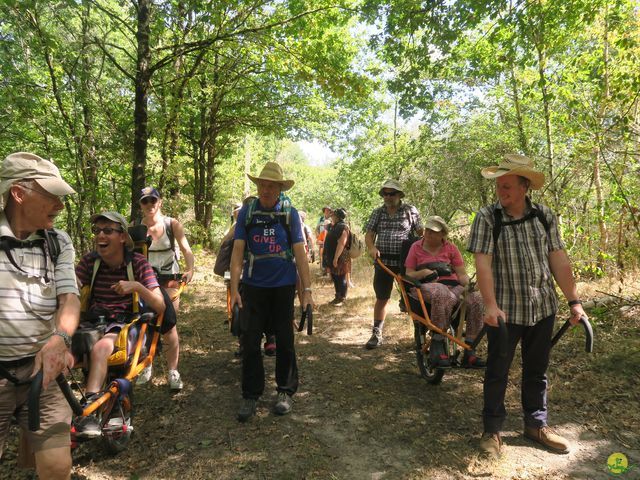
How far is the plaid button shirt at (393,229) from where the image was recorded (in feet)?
16.9

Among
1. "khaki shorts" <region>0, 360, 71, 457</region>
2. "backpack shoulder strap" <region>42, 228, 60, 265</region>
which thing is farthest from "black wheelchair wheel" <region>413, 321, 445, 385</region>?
"backpack shoulder strap" <region>42, 228, 60, 265</region>

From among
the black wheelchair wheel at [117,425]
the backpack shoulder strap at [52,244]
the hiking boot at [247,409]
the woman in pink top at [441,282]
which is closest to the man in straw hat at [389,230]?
the woman in pink top at [441,282]

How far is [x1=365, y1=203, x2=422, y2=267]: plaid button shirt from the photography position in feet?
16.9

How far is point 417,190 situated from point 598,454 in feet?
37.6

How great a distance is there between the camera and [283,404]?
3.70 meters

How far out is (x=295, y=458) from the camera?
9.93 ft

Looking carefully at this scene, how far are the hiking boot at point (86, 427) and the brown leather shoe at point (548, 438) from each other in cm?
322

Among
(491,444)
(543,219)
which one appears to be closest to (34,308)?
(491,444)

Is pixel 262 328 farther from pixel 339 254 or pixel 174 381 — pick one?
pixel 339 254

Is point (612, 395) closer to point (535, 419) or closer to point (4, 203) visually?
point (535, 419)

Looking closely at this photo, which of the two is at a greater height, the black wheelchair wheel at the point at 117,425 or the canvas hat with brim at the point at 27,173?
the canvas hat with brim at the point at 27,173

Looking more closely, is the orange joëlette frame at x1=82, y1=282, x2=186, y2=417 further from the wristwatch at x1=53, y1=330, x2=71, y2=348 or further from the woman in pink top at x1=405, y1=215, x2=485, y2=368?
the woman in pink top at x1=405, y1=215, x2=485, y2=368

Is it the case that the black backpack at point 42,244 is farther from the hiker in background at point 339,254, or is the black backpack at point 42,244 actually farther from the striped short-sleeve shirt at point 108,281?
the hiker in background at point 339,254

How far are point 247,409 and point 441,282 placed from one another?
237 cm
